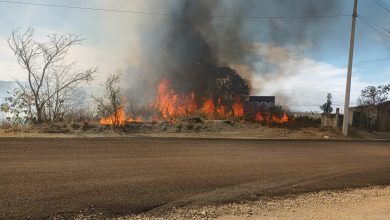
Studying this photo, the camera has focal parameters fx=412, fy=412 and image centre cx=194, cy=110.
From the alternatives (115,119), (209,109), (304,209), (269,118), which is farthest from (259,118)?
(304,209)

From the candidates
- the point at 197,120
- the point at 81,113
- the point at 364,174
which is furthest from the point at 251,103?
the point at 364,174

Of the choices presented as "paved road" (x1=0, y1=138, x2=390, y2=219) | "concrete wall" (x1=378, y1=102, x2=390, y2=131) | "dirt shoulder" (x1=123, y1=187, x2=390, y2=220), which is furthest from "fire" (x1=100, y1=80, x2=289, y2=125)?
"dirt shoulder" (x1=123, y1=187, x2=390, y2=220)

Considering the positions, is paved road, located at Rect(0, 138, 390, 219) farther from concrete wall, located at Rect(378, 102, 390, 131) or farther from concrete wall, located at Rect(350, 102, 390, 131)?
concrete wall, located at Rect(378, 102, 390, 131)

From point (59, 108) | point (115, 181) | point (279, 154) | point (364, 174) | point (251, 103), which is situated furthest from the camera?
point (251, 103)

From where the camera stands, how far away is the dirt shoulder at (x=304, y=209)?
6445mm

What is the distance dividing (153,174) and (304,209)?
141 inches

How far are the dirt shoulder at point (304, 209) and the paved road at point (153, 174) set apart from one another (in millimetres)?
457

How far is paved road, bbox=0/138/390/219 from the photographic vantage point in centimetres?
691

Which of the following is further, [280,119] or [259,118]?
[280,119]

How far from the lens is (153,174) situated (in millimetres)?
9266

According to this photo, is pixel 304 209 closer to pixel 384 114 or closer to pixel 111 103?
pixel 111 103

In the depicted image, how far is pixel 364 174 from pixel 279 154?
11.3 ft

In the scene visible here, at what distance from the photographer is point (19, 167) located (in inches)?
357

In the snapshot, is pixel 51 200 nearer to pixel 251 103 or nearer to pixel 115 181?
pixel 115 181
